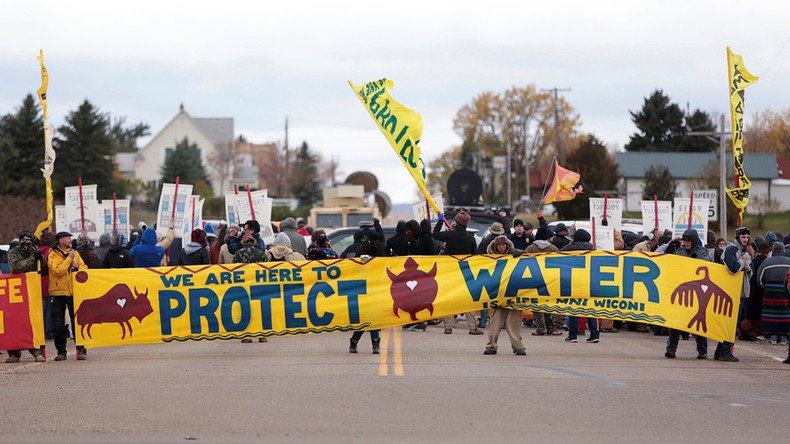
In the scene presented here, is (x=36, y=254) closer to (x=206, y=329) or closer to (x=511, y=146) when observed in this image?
(x=206, y=329)

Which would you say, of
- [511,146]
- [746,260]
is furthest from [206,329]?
[511,146]

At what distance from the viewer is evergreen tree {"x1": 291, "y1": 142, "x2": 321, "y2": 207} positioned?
9231cm

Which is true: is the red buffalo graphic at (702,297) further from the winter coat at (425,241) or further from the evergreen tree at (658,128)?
the evergreen tree at (658,128)

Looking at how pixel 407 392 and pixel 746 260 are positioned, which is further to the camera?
pixel 746 260

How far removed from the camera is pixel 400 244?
1911 centimetres

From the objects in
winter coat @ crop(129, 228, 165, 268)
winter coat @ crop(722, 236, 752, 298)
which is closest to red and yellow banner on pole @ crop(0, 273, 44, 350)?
winter coat @ crop(129, 228, 165, 268)

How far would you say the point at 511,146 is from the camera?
9962 centimetres

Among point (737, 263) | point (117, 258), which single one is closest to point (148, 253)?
point (117, 258)

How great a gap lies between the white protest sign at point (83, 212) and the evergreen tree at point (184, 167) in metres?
66.8

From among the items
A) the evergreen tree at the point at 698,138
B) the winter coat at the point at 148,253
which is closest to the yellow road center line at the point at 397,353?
the winter coat at the point at 148,253

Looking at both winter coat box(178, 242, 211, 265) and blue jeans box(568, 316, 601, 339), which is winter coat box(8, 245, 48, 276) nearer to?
winter coat box(178, 242, 211, 265)

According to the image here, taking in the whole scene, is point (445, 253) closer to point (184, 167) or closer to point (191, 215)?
point (191, 215)

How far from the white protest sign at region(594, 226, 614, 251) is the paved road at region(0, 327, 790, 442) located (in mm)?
8120

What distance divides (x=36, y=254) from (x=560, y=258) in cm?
713
